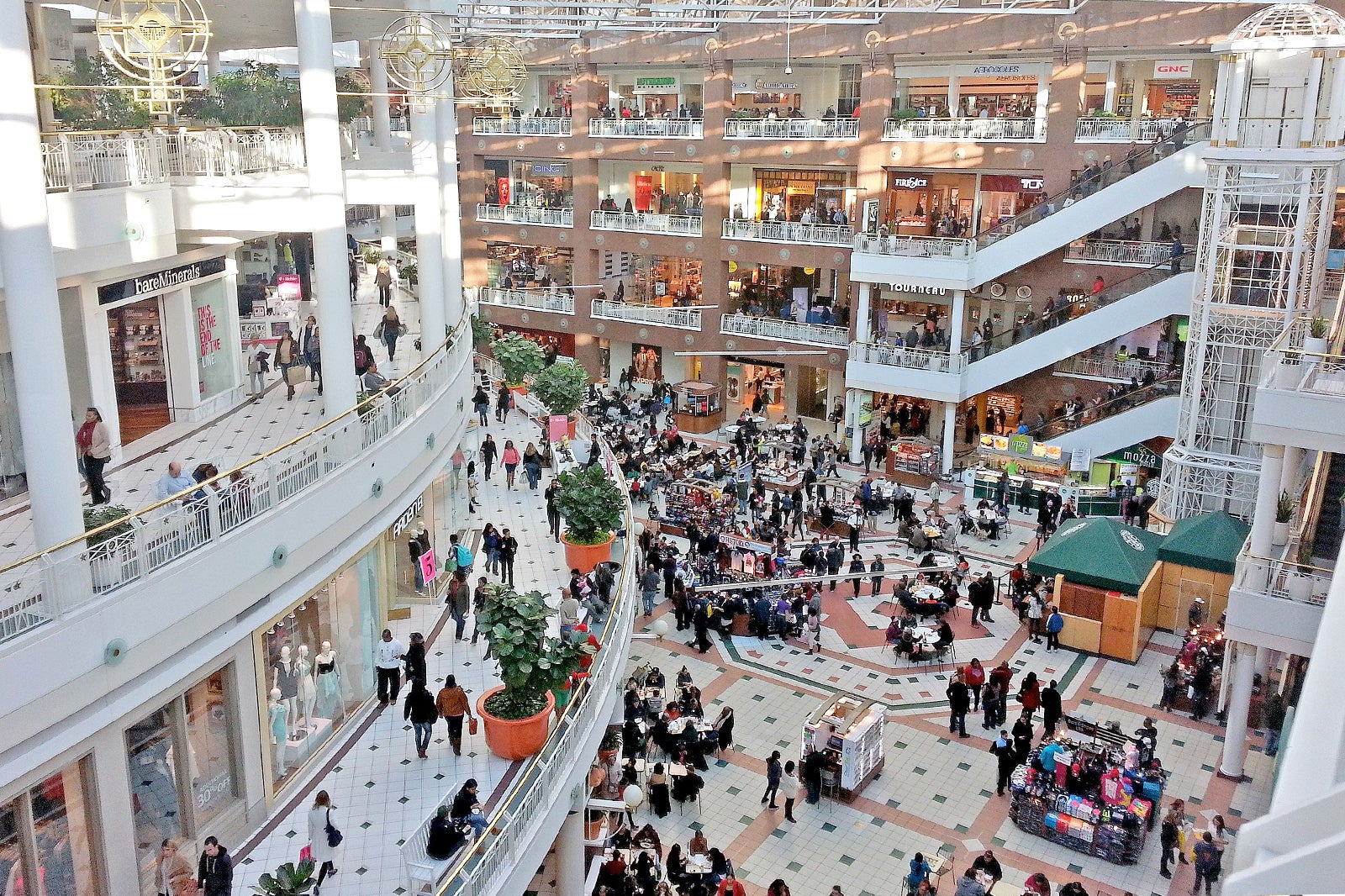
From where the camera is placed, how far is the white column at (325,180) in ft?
43.3

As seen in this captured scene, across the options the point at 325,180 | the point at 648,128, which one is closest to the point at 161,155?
the point at 325,180

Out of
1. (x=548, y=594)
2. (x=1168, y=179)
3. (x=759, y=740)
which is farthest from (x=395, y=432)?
(x=1168, y=179)

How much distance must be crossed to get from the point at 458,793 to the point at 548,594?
6.22 meters

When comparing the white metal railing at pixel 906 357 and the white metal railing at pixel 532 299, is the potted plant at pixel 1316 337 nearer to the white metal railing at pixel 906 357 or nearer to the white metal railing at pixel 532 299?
the white metal railing at pixel 906 357

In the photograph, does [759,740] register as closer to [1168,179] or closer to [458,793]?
[458,793]

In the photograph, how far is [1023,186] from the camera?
30.9 metres

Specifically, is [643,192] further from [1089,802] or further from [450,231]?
[1089,802]

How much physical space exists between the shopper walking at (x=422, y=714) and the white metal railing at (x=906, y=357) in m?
20.0

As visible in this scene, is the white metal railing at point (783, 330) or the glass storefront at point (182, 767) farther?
the white metal railing at point (783, 330)

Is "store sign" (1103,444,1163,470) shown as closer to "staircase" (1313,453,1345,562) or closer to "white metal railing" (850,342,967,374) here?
"white metal railing" (850,342,967,374)

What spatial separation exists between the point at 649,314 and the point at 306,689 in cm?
2603

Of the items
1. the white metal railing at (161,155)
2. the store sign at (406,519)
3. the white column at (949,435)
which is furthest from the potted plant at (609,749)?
the white column at (949,435)

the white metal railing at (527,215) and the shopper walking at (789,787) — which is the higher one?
the white metal railing at (527,215)

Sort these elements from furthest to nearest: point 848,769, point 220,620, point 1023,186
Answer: point 1023,186, point 848,769, point 220,620
